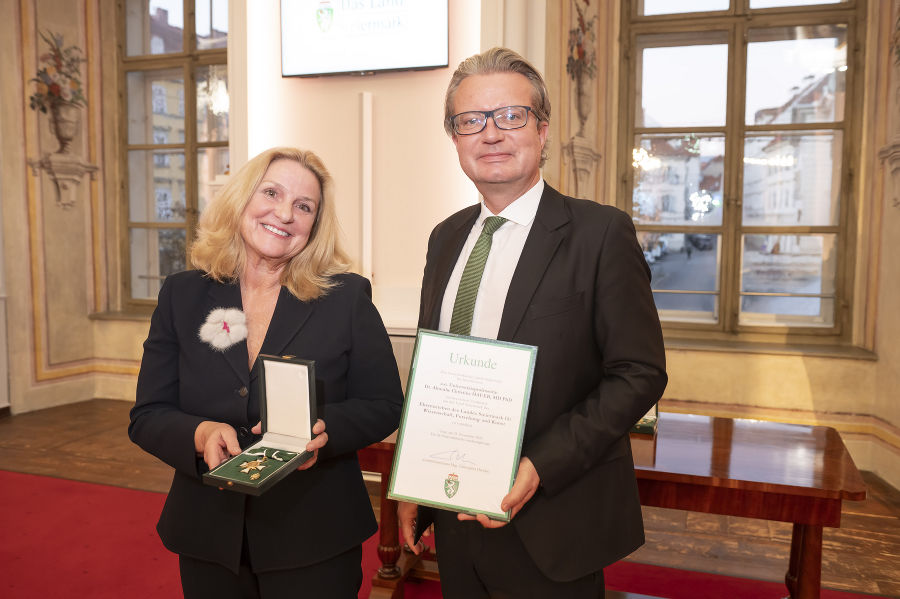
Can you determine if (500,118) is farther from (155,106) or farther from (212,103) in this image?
(155,106)

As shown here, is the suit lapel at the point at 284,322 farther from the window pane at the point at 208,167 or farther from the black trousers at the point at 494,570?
the window pane at the point at 208,167

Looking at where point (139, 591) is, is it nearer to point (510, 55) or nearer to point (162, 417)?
point (162, 417)

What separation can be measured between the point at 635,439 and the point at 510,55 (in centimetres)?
145

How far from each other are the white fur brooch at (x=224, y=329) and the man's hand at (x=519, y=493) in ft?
2.07

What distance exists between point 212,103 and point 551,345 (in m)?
5.90

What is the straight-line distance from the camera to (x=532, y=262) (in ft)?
4.19

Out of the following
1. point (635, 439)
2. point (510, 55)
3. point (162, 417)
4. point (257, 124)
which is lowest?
point (635, 439)

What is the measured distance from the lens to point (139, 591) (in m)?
2.76

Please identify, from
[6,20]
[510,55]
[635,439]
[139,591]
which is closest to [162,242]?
[6,20]

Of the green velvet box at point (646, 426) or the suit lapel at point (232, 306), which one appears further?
the green velvet box at point (646, 426)

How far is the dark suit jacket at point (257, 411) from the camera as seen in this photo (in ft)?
4.48

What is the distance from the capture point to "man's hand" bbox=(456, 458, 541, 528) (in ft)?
3.76

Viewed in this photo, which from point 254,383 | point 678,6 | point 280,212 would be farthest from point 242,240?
point 678,6

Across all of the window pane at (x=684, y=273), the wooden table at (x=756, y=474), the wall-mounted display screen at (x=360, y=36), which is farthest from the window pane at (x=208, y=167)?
the wooden table at (x=756, y=474)
